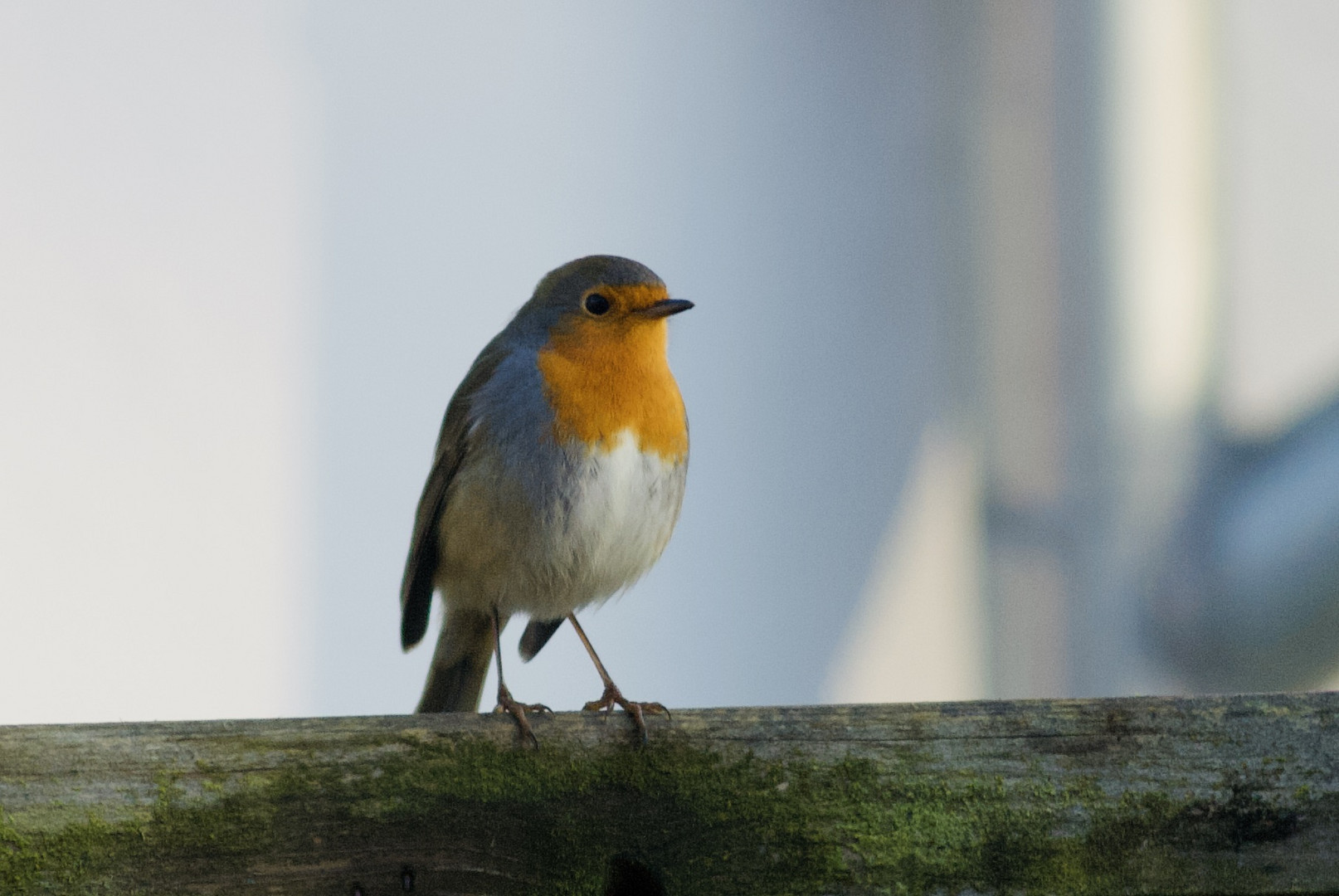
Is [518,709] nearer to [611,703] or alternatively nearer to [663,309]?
[611,703]

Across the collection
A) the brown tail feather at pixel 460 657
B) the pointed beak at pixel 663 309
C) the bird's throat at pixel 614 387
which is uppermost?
the pointed beak at pixel 663 309

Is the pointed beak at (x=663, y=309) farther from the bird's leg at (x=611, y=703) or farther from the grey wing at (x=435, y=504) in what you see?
the bird's leg at (x=611, y=703)

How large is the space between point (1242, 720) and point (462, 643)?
1708mm

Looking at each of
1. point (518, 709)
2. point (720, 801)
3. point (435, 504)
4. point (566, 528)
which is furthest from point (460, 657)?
point (720, 801)

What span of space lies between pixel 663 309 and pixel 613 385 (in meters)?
0.17

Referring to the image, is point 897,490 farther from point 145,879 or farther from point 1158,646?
point 145,879

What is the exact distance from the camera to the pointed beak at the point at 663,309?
2.51 metres

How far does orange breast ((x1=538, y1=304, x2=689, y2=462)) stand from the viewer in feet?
7.97

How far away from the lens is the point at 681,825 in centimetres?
140

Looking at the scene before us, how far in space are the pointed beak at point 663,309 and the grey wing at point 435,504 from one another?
0.30m

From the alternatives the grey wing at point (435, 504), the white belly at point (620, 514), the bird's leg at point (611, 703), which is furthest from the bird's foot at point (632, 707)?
the grey wing at point (435, 504)

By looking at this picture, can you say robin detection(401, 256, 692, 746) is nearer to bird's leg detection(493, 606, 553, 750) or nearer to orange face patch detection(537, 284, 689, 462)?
orange face patch detection(537, 284, 689, 462)

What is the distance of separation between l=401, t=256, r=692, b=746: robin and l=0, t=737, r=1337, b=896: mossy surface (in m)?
0.87

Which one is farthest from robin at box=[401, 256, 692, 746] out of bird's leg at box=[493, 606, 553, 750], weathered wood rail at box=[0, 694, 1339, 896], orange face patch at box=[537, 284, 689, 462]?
weathered wood rail at box=[0, 694, 1339, 896]
